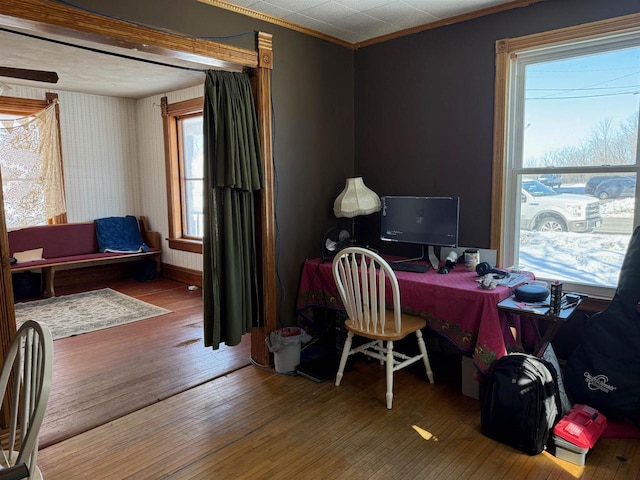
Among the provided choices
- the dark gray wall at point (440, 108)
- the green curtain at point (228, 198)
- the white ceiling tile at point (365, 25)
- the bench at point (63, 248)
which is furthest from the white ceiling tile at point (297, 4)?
the bench at point (63, 248)

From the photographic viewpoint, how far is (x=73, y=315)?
181 inches

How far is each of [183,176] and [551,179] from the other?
14.0 ft

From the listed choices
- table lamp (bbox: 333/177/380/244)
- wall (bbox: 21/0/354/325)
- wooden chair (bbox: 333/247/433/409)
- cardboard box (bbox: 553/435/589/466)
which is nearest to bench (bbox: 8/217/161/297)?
wall (bbox: 21/0/354/325)

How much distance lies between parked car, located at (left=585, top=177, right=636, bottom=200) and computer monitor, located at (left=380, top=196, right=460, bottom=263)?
82cm

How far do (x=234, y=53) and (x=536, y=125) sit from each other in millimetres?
1988

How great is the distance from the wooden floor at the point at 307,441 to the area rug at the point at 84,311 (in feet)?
4.73

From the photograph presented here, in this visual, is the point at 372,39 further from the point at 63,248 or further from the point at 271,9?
the point at 63,248

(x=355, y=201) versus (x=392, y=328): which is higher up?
(x=355, y=201)

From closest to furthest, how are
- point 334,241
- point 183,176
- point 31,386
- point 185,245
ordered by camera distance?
point 31,386 < point 334,241 < point 185,245 < point 183,176

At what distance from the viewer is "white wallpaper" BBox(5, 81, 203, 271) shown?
5734 millimetres

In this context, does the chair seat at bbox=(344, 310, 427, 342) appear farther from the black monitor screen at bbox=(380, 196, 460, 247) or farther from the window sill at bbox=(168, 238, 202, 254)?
the window sill at bbox=(168, 238, 202, 254)

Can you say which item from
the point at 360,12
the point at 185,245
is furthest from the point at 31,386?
the point at 185,245

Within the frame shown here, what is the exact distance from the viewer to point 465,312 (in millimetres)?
2639

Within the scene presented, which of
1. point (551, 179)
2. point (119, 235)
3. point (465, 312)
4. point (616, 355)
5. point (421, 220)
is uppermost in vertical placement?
point (551, 179)
